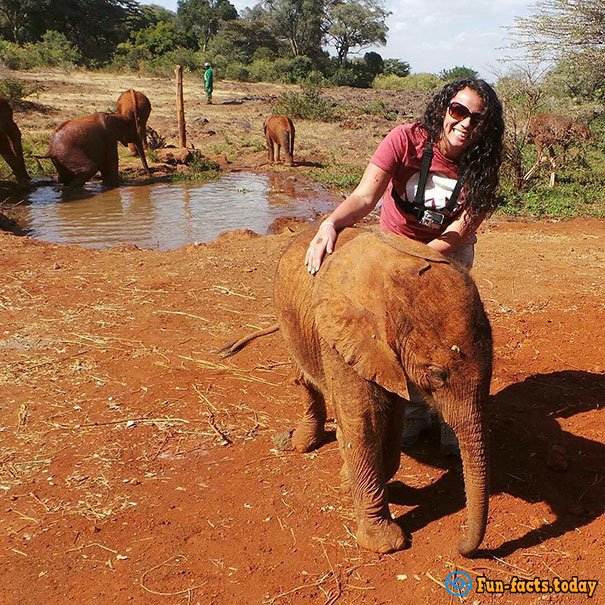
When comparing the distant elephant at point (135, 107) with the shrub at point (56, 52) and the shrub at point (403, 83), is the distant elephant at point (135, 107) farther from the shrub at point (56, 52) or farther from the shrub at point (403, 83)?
the shrub at point (403, 83)

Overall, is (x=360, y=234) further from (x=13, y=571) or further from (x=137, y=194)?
(x=137, y=194)

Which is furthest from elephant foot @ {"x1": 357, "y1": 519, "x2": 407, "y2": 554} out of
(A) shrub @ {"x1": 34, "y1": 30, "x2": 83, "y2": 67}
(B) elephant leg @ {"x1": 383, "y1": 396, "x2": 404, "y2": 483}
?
(A) shrub @ {"x1": 34, "y1": 30, "x2": 83, "y2": 67}

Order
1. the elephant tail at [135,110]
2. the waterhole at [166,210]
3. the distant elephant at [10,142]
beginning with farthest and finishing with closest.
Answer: the elephant tail at [135,110]
the distant elephant at [10,142]
the waterhole at [166,210]

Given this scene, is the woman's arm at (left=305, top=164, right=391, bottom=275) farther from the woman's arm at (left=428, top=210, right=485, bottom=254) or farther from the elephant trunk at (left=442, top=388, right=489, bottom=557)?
the elephant trunk at (left=442, top=388, right=489, bottom=557)

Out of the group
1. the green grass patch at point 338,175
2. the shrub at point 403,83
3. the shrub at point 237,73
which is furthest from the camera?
the shrub at point 403,83

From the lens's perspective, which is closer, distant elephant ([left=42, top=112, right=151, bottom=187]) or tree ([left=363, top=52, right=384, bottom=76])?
distant elephant ([left=42, top=112, right=151, bottom=187])

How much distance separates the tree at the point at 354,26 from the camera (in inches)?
2419

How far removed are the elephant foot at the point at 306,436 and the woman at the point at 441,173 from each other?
1448 millimetres

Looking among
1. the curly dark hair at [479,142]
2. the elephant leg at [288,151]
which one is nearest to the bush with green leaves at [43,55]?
the elephant leg at [288,151]

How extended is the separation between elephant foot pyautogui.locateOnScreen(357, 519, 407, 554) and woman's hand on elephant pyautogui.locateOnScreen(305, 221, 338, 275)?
56.1 inches

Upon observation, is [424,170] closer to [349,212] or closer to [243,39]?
[349,212]

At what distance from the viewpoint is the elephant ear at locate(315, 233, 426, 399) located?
2645 mm

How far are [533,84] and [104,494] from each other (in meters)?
14.0

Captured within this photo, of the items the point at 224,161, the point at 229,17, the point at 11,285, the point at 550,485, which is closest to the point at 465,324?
the point at 550,485
